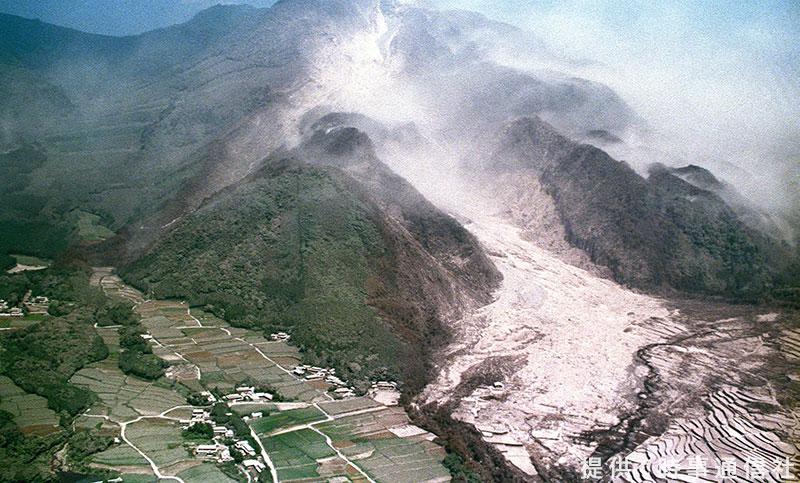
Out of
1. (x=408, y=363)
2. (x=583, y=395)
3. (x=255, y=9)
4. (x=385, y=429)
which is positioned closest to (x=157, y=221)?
(x=408, y=363)

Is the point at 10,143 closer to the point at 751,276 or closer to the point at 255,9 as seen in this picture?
the point at 255,9

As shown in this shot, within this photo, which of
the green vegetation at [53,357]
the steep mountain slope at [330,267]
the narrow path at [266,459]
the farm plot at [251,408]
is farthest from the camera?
the steep mountain slope at [330,267]

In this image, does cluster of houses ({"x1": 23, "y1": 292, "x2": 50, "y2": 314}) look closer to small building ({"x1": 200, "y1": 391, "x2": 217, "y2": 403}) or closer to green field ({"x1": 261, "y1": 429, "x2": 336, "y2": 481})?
small building ({"x1": 200, "y1": 391, "x2": 217, "y2": 403})

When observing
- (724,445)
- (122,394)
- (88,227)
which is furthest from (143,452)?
(88,227)

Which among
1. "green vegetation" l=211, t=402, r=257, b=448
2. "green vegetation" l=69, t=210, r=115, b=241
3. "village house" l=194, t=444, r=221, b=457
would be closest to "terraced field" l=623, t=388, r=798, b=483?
"green vegetation" l=211, t=402, r=257, b=448

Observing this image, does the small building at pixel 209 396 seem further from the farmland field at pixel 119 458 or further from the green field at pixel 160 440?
the farmland field at pixel 119 458

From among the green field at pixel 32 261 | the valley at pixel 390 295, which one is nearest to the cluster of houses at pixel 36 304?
the valley at pixel 390 295
